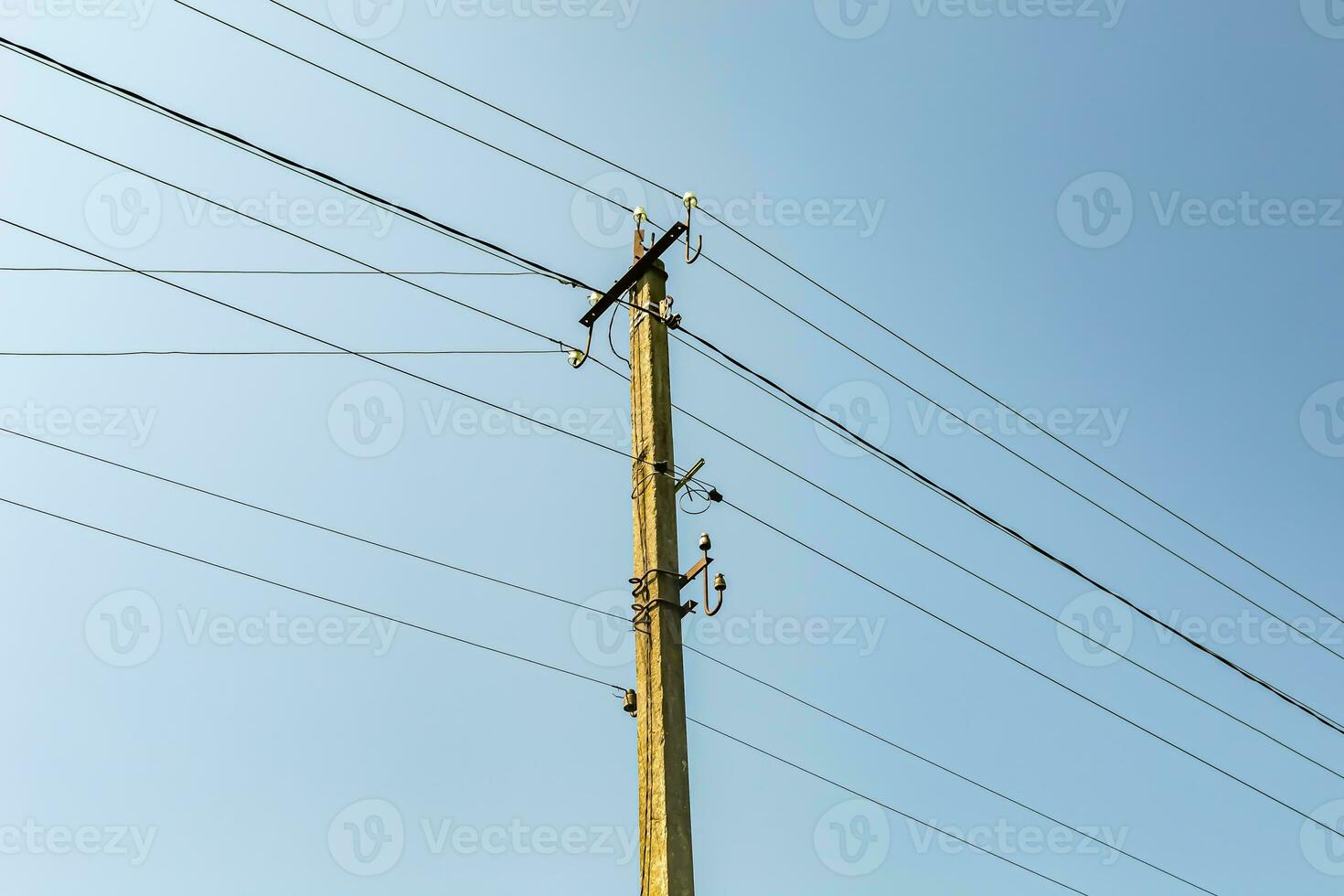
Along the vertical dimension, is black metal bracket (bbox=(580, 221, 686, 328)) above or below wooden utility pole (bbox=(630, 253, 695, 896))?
above

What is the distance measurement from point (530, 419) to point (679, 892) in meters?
5.52

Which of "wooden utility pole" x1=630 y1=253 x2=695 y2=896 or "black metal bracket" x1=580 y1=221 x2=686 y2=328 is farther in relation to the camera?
"black metal bracket" x1=580 y1=221 x2=686 y2=328

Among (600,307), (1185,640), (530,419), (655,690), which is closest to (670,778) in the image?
(655,690)

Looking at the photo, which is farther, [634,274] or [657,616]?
[634,274]

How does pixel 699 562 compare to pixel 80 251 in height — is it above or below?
below

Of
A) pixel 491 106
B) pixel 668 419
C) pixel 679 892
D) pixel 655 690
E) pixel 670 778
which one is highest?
pixel 491 106

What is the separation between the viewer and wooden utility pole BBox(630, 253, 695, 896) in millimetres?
8586

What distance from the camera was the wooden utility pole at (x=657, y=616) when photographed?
859 cm

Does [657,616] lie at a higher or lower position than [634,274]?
lower

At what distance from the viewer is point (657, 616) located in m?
9.43

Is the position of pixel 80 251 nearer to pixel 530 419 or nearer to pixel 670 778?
pixel 530 419

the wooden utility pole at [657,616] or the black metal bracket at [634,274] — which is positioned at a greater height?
the black metal bracket at [634,274]

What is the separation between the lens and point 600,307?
11.0 meters

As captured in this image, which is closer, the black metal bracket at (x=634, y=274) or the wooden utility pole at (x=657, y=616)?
the wooden utility pole at (x=657, y=616)
